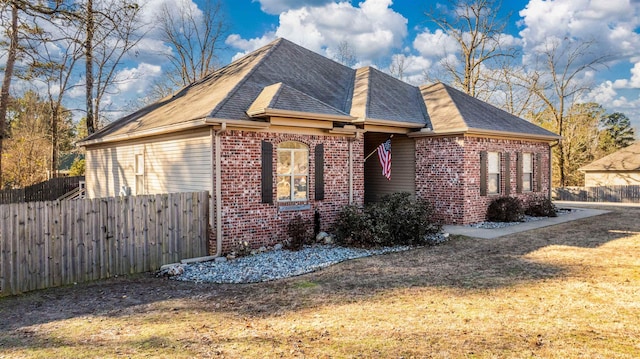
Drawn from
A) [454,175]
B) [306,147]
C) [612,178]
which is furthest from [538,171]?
[612,178]

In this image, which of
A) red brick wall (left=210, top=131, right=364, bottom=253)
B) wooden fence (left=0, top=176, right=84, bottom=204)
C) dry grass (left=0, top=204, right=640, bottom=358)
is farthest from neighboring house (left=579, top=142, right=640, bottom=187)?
wooden fence (left=0, top=176, right=84, bottom=204)

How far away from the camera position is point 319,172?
11227 millimetres

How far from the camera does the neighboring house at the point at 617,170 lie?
29.0 metres

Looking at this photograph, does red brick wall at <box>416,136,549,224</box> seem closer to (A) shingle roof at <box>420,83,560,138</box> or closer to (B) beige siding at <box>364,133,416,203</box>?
(B) beige siding at <box>364,133,416,203</box>

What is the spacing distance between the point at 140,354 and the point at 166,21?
31059 mm

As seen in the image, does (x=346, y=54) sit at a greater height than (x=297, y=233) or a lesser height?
greater

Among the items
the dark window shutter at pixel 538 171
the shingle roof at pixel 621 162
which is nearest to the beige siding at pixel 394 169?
the dark window shutter at pixel 538 171

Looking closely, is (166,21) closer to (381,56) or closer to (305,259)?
(381,56)

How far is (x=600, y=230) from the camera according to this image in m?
13.2

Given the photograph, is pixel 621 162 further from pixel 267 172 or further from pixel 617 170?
pixel 267 172

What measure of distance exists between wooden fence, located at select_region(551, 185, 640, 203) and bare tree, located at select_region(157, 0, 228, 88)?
27.5 meters

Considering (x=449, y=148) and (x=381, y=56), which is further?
(x=381, y=56)

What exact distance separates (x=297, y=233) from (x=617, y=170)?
96.4 ft

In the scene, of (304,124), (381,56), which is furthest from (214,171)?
(381,56)
